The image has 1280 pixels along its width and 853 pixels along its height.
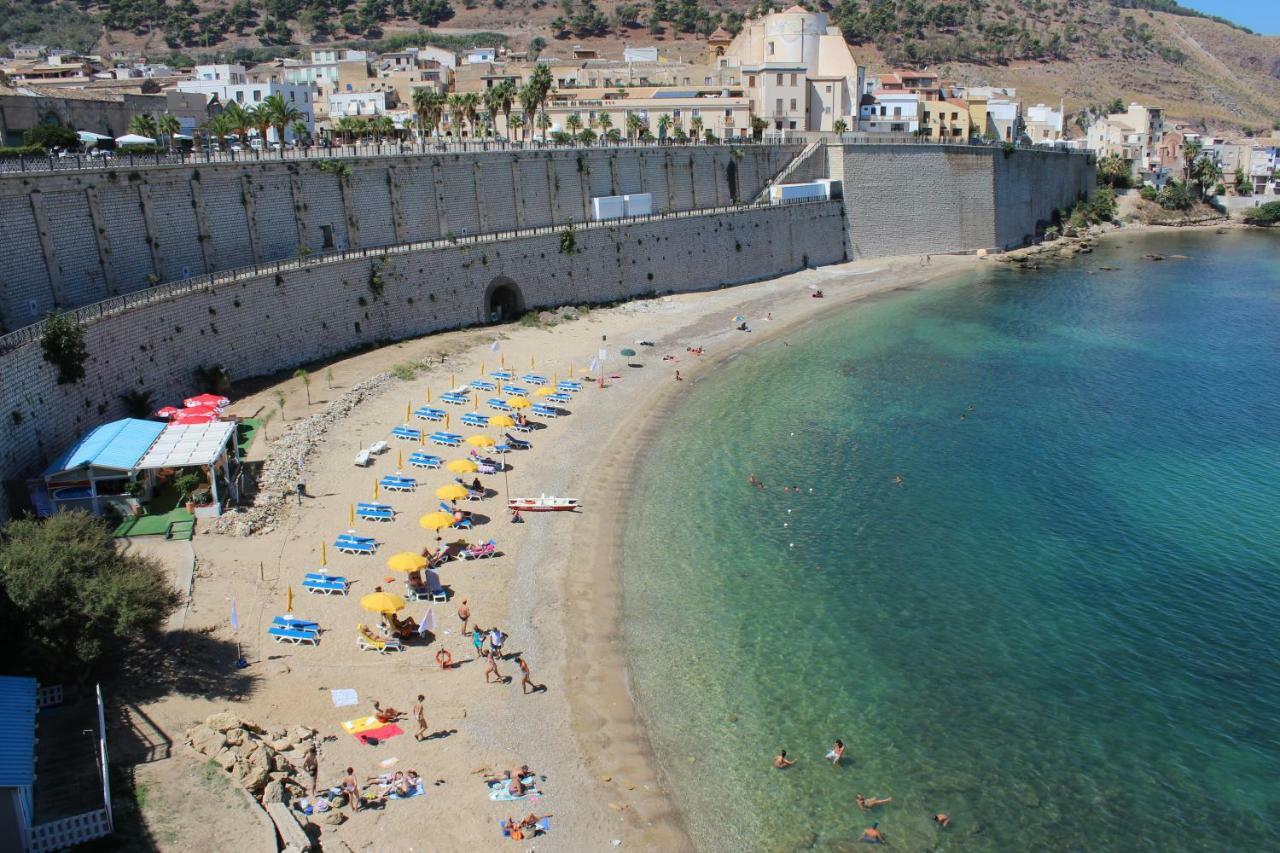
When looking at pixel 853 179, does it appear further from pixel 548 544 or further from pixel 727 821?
pixel 727 821

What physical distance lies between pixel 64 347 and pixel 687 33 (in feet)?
438

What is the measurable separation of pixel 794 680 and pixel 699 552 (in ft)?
21.1

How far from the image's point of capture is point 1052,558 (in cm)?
2742

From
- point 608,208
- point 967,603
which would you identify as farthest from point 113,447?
point 608,208

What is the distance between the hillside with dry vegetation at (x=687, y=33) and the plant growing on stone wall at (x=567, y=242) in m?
87.1

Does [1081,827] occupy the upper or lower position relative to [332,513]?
lower

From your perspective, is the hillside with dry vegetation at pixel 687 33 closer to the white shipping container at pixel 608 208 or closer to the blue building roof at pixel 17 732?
the white shipping container at pixel 608 208

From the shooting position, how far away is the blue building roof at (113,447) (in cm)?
2481

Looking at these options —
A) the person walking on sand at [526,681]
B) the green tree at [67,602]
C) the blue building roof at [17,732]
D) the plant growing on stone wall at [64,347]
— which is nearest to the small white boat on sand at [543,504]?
the person walking on sand at [526,681]

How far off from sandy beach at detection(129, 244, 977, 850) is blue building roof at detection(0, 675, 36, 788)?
229 cm

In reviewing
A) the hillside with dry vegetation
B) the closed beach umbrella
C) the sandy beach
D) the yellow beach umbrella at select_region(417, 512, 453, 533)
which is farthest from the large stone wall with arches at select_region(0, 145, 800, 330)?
the hillside with dry vegetation

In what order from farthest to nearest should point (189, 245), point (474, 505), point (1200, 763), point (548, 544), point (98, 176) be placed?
point (189, 245)
point (98, 176)
point (474, 505)
point (548, 544)
point (1200, 763)

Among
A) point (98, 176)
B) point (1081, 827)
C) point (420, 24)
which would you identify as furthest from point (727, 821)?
point (420, 24)

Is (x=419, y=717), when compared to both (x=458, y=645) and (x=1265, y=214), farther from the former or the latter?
(x=1265, y=214)
